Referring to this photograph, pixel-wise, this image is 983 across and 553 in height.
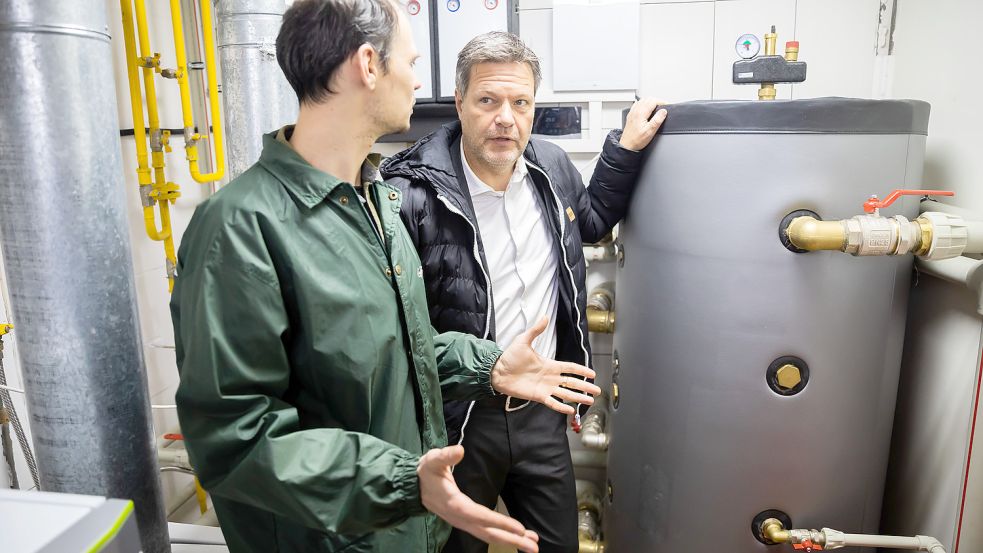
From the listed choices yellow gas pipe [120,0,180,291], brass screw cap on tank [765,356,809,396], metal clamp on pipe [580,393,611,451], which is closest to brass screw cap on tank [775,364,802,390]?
brass screw cap on tank [765,356,809,396]

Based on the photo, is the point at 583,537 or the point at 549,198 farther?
the point at 583,537

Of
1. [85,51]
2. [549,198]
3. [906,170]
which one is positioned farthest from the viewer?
[549,198]

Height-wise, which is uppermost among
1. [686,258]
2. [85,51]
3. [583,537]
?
[85,51]

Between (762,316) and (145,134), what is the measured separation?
164 cm

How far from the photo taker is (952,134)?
1370 millimetres

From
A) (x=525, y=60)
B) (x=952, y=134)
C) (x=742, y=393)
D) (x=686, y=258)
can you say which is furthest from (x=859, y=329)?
(x=525, y=60)

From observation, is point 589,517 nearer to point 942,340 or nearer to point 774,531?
point 774,531

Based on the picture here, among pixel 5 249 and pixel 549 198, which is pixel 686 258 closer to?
pixel 549 198

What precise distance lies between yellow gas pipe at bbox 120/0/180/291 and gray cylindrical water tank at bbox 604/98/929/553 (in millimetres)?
1284

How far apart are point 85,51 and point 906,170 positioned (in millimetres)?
1411

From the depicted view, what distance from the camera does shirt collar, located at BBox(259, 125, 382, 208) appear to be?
86 cm

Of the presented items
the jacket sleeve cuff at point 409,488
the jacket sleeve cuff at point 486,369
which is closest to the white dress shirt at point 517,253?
the jacket sleeve cuff at point 486,369

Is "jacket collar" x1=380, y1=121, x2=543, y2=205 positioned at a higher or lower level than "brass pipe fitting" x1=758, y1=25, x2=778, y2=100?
lower

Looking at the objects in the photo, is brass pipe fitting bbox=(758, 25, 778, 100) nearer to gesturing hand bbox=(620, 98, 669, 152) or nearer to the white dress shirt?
gesturing hand bbox=(620, 98, 669, 152)
